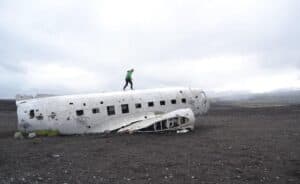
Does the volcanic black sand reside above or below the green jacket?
below

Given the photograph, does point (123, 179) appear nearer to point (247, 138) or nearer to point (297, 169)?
point (297, 169)

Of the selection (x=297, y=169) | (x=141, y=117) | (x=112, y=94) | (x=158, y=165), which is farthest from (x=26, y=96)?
(x=297, y=169)

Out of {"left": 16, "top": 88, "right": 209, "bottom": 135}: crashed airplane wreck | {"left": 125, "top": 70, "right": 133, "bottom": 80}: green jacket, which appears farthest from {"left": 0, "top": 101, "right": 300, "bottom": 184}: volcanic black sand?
{"left": 125, "top": 70, "right": 133, "bottom": 80}: green jacket

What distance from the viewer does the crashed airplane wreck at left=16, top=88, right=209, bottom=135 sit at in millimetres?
22766

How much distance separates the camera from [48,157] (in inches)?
594

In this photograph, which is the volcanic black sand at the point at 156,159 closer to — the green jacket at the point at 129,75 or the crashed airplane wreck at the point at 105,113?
the crashed airplane wreck at the point at 105,113

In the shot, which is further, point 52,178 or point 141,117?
point 141,117

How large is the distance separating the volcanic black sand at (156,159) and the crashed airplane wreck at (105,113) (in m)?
2.07

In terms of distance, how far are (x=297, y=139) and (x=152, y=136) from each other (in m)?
9.90

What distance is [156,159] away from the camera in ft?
45.7

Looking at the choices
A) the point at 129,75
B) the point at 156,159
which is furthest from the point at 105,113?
the point at 156,159

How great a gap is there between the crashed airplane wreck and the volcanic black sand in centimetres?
207

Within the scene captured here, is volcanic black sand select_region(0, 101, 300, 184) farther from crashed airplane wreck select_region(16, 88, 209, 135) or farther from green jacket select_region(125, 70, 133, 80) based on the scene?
green jacket select_region(125, 70, 133, 80)

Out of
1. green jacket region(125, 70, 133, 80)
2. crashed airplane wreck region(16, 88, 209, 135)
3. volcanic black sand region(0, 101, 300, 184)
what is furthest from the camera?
green jacket region(125, 70, 133, 80)
